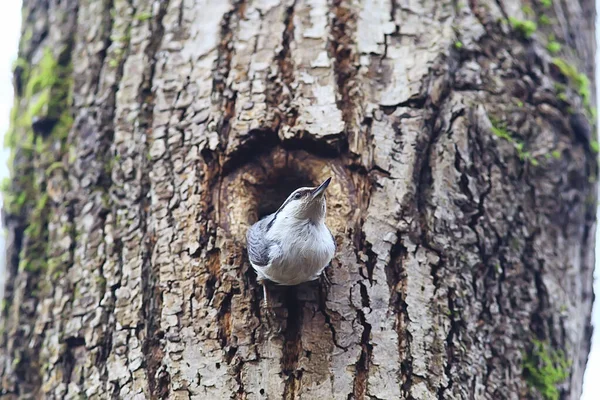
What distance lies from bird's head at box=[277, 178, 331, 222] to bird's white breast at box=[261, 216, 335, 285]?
0.11ft

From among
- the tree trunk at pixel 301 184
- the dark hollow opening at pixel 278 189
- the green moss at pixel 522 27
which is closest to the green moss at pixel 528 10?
the tree trunk at pixel 301 184

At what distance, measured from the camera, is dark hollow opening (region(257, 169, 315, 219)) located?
352 cm

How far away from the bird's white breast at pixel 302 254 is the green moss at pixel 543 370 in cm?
98

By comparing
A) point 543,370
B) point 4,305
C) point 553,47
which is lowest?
point 543,370

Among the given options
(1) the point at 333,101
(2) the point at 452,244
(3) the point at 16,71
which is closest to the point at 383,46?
(1) the point at 333,101

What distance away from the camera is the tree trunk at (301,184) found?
3.04 meters

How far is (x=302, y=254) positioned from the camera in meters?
3.17

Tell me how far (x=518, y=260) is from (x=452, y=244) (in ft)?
1.23

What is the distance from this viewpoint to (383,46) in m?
3.53

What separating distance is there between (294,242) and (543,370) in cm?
119

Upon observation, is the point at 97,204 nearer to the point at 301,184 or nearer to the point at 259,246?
the point at 259,246

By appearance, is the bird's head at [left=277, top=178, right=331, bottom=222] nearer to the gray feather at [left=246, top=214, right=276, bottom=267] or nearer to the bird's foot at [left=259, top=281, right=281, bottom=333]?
the gray feather at [left=246, top=214, right=276, bottom=267]

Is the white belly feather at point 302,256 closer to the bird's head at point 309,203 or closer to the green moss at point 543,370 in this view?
the bird's head at point 309,203

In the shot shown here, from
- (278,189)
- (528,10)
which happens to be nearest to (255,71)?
(278,189)
